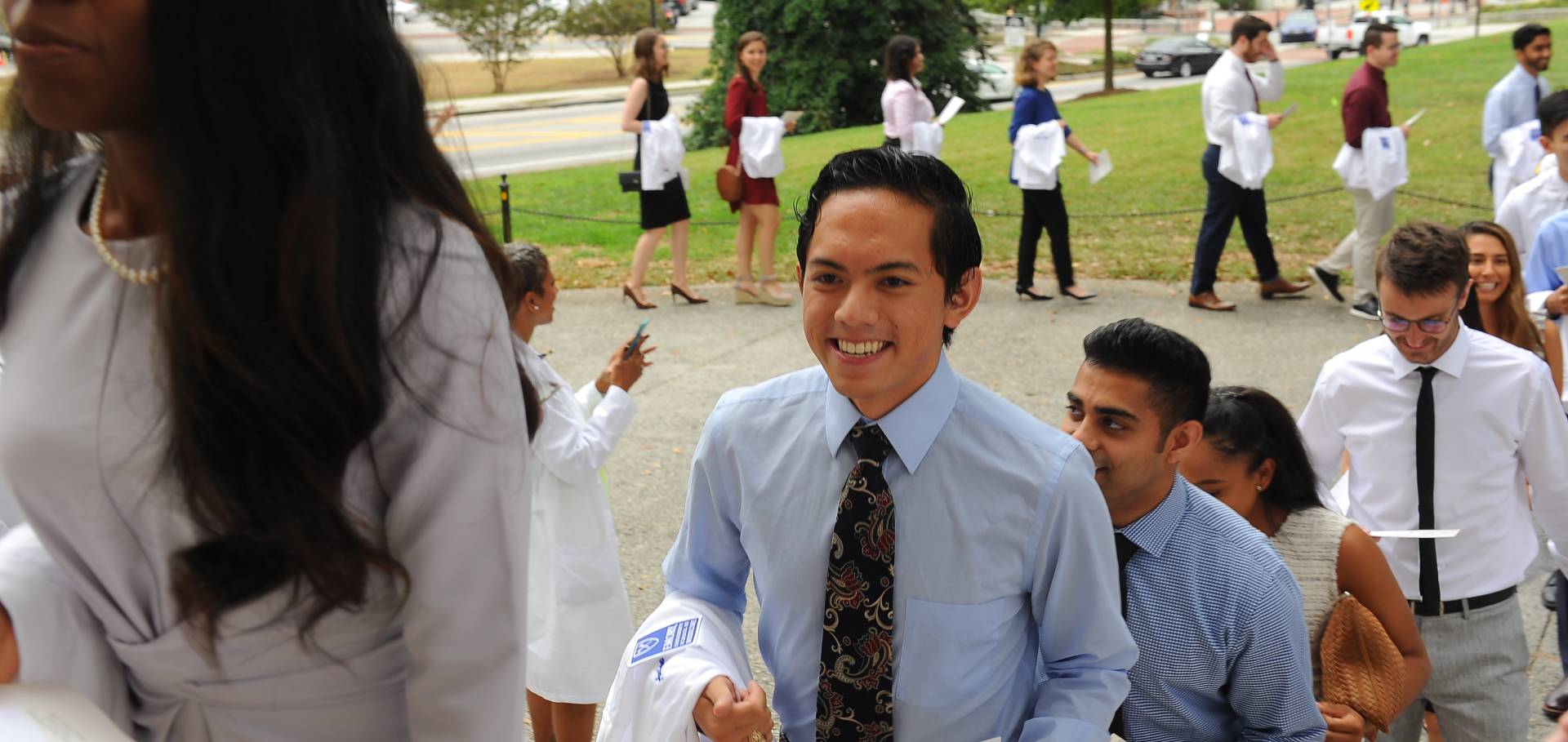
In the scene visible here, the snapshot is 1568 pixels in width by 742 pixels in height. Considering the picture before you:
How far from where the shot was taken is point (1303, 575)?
9.98 ft

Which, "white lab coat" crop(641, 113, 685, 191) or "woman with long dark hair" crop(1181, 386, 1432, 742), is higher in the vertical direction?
"white lab coat" crop(641, 113, 685, 191)

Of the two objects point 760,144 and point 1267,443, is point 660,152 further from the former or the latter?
point 1267,443

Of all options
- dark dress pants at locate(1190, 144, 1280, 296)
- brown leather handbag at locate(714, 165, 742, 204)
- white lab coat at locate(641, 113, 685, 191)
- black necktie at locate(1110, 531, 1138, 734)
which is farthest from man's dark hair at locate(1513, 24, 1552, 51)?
black necktie at locate(1110, 531, 1138, 734)

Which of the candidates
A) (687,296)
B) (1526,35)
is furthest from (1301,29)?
(687,296)

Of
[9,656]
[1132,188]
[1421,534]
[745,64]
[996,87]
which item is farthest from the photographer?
[996,87]

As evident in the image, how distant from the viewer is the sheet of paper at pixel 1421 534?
3.55 metres

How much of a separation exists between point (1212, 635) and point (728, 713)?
107 cm

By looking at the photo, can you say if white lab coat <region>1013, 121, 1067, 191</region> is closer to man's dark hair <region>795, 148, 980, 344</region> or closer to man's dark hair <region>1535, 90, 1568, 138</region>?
man's dark hair <region>1535, 90, 1568, 138</region>

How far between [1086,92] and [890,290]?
34118 mm

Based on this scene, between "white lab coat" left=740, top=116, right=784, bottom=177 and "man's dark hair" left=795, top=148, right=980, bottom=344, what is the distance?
7978 millimetres

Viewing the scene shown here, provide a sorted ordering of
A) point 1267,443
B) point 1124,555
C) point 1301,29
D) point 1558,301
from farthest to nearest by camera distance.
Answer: point 1301,29 < point 1558,301 < point 1267,443 < point 1124,555

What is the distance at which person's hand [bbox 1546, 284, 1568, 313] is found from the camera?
16.7 feet

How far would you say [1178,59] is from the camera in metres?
41.8

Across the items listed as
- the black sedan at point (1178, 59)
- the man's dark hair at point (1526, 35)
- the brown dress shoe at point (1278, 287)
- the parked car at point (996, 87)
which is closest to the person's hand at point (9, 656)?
the brown dress shoe at point (1278, 287)
